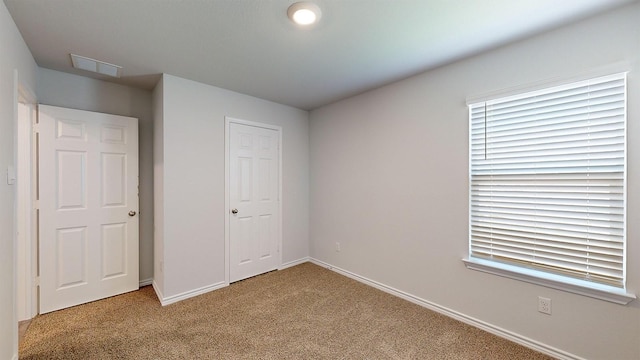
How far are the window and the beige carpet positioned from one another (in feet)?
2.46

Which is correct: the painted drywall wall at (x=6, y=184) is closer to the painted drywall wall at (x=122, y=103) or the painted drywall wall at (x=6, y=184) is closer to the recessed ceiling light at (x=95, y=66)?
the recessed ceiling light at (x=95, y=66)

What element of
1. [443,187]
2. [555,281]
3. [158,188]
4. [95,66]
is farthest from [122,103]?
[555,281]

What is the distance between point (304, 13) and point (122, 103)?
253 cm

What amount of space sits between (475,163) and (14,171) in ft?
11.4

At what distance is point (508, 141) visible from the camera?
2.14 meters

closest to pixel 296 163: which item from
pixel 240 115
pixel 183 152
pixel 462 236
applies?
pixel 240 115

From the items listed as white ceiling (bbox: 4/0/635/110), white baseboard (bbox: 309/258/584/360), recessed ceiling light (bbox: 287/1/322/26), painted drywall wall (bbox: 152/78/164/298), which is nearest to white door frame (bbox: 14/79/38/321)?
white ceiling (bbox: 4/0/635/110)

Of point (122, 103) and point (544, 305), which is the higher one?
point (122, 103)

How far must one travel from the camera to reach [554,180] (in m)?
1.93

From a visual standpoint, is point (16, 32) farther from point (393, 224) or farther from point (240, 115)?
point (393, 224)

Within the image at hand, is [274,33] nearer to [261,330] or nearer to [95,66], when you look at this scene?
[95,66]

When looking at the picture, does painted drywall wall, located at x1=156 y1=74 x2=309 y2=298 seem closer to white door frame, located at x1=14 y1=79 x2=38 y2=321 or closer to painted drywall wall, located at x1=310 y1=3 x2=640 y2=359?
white door frame, located at x1=14 y1=79 x2=38 y2=321

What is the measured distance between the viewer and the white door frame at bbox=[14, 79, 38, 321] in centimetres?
234

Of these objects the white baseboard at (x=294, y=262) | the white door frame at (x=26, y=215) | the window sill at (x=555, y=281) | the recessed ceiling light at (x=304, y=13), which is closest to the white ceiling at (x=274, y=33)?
the recessed ceiling light at (x=304, y=13)
